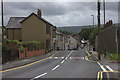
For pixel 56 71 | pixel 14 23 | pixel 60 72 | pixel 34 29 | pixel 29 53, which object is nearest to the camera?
pixel 60 72

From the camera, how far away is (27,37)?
4297 centimetres

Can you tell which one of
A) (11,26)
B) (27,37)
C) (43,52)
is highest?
(11,26)

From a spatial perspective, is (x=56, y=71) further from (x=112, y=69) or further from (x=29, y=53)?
(x=29, y=53)

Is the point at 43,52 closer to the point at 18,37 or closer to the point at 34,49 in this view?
the point at 34,49

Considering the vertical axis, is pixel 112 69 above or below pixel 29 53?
below

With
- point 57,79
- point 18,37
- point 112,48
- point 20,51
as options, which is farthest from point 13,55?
point 18,37

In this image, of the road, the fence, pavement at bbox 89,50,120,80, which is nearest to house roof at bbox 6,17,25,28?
the fence

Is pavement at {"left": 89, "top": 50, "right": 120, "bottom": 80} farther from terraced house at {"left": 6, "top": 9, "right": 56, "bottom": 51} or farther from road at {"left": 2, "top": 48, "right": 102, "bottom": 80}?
terraced house at {"left": 6, "top": 9, "right": 56, "bottom": 51}

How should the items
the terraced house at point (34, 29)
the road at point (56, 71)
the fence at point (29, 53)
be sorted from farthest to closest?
the terraced house at point (34, 29) < the fence at point (29, 53) < the road at point (56, 71)

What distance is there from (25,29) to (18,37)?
3.90 meters

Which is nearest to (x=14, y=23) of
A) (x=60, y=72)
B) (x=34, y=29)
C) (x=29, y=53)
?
(x=34, y=29)

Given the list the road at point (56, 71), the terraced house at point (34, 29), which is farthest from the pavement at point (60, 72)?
the terraced house at point (34, 29)

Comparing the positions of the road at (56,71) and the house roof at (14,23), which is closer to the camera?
the road at (56,71)

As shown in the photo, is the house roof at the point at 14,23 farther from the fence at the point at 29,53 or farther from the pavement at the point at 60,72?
the pavement at the point at 60,72
